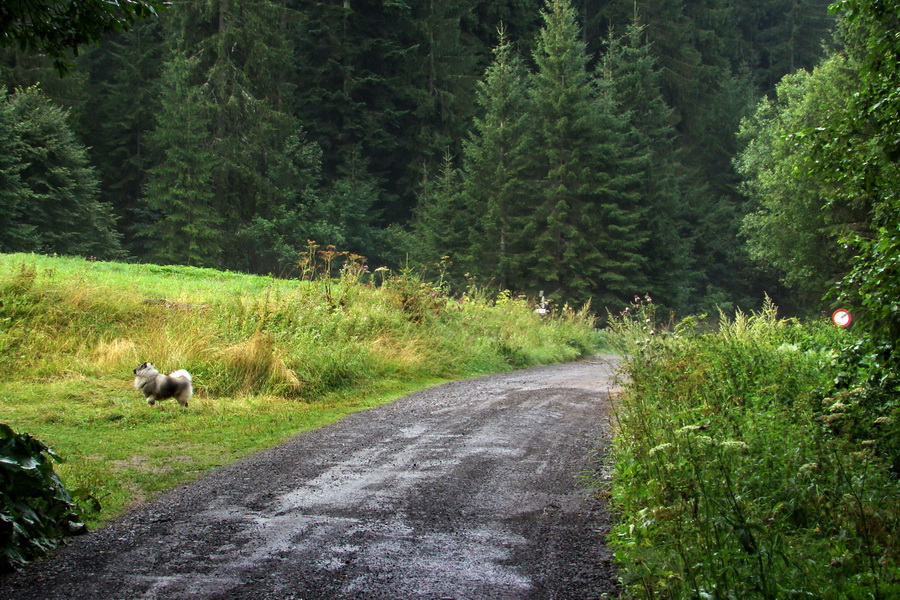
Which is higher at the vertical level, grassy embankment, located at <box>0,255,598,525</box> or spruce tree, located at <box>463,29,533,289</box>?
spruce tree, located at <box>463,29,533,289</box>

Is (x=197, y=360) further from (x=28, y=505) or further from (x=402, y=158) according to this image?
(x=402, y=158)

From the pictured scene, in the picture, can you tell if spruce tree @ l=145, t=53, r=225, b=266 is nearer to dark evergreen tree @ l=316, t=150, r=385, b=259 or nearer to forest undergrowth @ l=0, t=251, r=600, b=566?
dark evergreen tree @ l=316, t=150, r=385, b=259

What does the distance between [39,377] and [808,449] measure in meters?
9.33

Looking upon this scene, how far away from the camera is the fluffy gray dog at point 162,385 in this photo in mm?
9203

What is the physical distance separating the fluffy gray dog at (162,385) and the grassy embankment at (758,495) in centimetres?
502

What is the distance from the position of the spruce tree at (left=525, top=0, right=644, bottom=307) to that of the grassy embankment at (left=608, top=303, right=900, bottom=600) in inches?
1054

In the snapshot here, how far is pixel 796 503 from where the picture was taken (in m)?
4.75

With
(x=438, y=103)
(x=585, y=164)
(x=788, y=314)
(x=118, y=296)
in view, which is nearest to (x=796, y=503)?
(x=118, y=296)

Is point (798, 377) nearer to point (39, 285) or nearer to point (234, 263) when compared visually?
point (39, 285)

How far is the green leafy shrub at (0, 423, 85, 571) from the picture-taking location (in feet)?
14.2

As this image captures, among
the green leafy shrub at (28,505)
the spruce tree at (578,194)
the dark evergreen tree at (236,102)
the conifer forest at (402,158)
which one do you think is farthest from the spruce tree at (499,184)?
the green leafy shrub at (28,505)

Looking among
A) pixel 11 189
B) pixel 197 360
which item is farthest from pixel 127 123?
pixel 197 360

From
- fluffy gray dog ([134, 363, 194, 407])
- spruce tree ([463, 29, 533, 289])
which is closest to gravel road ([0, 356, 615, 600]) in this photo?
fluffy gray dog ([134, 363, 194, 407])

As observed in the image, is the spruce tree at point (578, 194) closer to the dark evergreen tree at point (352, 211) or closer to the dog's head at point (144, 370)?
the dark evergreen tree at point (352, 211)
